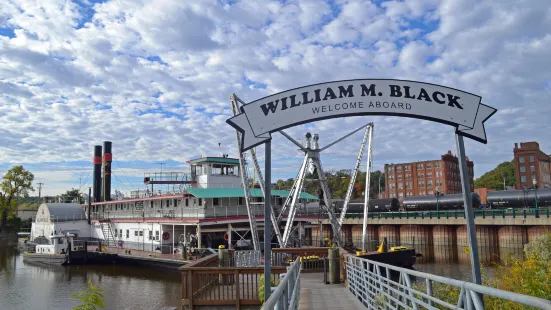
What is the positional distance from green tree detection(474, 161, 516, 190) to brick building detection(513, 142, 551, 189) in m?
13.2

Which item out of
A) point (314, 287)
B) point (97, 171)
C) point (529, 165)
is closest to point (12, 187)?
point (97, 171)

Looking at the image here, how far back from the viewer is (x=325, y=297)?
11555 millimetres

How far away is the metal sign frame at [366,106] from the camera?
673 centimetres

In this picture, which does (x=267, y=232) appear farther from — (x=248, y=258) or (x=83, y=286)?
(x=83, y=286)

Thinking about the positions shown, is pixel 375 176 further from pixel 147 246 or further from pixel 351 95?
pixel 351 95

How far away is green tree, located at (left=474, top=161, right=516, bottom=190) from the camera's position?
111 m

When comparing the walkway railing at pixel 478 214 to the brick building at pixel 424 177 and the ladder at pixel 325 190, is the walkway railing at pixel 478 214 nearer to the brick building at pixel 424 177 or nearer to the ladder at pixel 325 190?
the ladder at pixel 325 190

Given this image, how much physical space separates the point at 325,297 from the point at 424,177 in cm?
9592

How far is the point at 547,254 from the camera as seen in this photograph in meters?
14.9

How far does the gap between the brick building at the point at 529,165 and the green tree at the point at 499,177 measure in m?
13.2

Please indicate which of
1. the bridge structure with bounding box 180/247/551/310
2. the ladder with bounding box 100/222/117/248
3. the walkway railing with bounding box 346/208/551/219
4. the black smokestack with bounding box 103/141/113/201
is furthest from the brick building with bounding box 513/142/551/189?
the bridge structure with bounding box 180/247/551/310

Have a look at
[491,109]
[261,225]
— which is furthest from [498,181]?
[491,109]

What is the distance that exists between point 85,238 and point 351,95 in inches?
1780

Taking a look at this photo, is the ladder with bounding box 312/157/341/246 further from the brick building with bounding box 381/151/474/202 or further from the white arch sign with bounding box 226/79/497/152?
the brick building with bounding box 381/151/474/202
